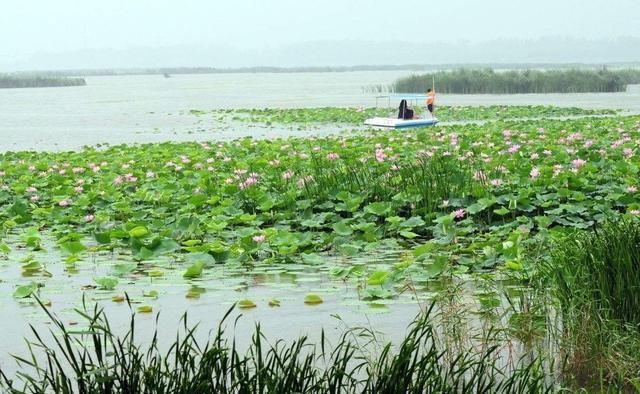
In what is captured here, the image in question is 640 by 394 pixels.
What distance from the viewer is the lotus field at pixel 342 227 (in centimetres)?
635

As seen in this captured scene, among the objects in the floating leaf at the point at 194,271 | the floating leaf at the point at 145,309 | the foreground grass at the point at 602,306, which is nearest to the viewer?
the foreground grass at the point at 602,306

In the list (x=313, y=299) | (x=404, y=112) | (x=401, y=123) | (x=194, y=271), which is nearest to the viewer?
(x=313, y=299)

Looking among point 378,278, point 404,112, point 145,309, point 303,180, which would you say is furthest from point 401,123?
point 145,309

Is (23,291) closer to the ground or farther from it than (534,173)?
closer to the ground

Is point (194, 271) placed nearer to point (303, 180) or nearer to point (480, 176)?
point (303, 180)

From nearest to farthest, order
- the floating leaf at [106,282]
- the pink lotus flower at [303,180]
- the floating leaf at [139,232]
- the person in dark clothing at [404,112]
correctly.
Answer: the floating leaf at [106,282]
the floating leaf at [139,232]
the pink lotus flower at [303,180]
the person in dark clothing at [404,112]

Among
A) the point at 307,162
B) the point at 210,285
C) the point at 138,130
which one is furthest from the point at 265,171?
the point at 138,130

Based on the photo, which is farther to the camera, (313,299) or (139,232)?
(139,232)

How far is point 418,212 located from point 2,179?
6.15 meters

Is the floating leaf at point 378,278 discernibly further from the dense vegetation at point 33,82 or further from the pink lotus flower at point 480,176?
the dense vegetation at point 33,82

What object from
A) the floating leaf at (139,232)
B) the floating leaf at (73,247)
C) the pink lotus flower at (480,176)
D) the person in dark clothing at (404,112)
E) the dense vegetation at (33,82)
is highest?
Result: the pink lotus flower at (480,176)

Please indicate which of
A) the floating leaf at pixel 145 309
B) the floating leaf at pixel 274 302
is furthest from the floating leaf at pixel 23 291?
the floating leaf at pixel 274 302

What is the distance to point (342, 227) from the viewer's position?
8086mm

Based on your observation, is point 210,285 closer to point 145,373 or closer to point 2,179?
point 145,373
